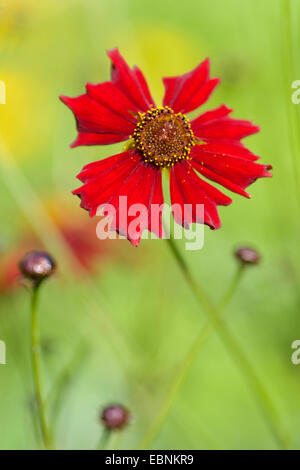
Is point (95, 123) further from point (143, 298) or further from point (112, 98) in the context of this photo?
point (143, 298)

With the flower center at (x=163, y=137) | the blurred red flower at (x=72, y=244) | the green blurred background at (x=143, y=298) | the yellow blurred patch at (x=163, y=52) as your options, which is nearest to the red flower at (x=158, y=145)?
the flower center at (x=163, y=137)

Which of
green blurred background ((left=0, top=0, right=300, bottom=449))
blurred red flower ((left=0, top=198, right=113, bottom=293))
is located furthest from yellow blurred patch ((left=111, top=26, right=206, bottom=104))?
blurred red flower ((left=0, top=198, right=113, bottom=293))

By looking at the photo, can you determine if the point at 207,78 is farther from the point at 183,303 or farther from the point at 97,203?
the point at 183,303

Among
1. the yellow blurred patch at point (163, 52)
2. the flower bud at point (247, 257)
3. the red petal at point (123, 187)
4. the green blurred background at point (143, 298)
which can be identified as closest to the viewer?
the red petal at point (123, 187)

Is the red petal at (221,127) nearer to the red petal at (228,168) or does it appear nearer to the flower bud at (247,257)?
the red petal at (228,168)

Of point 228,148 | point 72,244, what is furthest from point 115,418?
point 72,244

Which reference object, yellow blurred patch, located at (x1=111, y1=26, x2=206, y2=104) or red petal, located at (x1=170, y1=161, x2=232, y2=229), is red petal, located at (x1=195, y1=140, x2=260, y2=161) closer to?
red petal, located at (x1=170, y1=161, x2=232, y2=229)
